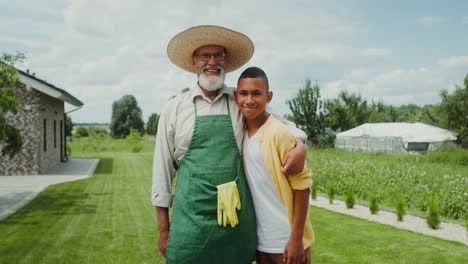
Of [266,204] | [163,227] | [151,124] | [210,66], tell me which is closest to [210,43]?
[210,66]

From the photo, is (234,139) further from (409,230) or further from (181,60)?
(409,230)

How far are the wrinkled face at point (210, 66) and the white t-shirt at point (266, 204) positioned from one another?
0.41 meters

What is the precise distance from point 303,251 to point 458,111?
1473 inches

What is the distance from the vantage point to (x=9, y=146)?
892 centimetres

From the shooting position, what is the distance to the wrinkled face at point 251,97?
2299mm

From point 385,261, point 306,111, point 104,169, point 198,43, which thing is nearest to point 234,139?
point 198,43

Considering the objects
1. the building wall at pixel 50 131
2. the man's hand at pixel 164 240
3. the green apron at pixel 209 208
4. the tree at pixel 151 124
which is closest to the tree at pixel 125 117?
the tree at pixel 151 124

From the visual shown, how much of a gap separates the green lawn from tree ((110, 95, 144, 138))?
43459mm

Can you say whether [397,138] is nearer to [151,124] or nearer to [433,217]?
[433,217]

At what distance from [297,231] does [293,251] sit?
106 mm

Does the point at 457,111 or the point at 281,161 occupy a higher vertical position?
the point at 457,111

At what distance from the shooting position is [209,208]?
7.34ft

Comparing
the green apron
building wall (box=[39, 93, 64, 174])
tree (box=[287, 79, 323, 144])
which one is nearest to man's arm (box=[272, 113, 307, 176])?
the green apron

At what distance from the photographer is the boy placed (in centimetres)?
225
